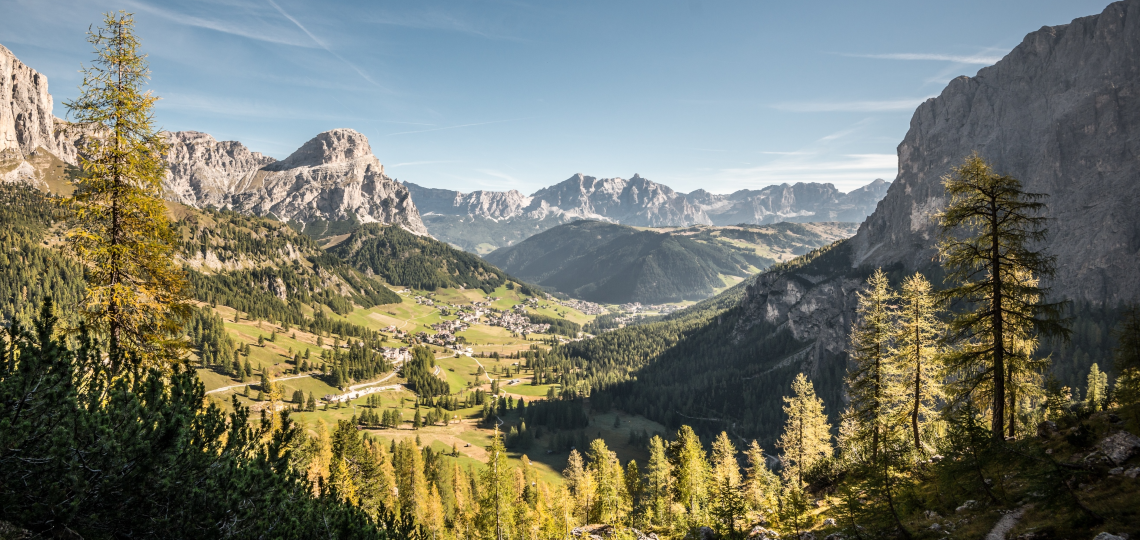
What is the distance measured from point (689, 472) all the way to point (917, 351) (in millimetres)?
29705

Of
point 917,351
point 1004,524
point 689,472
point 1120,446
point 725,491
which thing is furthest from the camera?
point 689,472

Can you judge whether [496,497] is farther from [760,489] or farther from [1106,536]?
[1106,536]

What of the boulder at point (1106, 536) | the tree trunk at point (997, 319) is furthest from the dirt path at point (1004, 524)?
the tree trunk at point (997, 319)

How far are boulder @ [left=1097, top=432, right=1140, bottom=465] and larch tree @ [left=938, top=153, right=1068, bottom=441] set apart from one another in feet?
14.3

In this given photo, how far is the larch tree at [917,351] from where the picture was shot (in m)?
32.7

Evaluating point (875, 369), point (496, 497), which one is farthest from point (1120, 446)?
point (496, 497)

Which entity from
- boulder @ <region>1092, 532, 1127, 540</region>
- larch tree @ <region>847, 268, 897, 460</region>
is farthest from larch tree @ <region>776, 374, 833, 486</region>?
boulder @ <region>1092, 532, 1127, 540</region>

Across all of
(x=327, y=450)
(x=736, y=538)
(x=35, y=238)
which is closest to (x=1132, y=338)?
(x=736, y=538)

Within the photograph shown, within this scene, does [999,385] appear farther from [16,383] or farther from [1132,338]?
[16,383]

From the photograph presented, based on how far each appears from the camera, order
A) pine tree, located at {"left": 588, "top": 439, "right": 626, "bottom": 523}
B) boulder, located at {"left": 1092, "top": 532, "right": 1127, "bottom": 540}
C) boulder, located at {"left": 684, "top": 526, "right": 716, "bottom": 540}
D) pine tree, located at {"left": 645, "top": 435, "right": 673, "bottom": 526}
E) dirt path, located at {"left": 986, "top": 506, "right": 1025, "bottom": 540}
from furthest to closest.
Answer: pine tree, located at {"left": 645, "top": 435, "right": 673, "bottom": 526}, pine tree, located at {"left": 588, "top": 439, "right": 626, "bottom": 523}, boulder, located at {"left": 684, "top": 526, "right": 716, "bottom": 540}, dirt path, located at {"left": 986, "top": 506, "right": 1025, "bottom": 540}, boulder, located at {"left": 1092, "top": 532, "right": 1127, "bottom": 540}

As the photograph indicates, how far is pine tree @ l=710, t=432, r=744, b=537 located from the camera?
28.7 meters

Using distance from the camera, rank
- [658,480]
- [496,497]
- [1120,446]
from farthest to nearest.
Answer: [658,480] → [496,497] → [1120,446]

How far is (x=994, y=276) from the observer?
2533 cm

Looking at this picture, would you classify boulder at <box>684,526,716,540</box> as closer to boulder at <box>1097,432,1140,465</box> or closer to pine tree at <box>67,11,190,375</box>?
boulder at <box>1097,432,1140,465</box>
